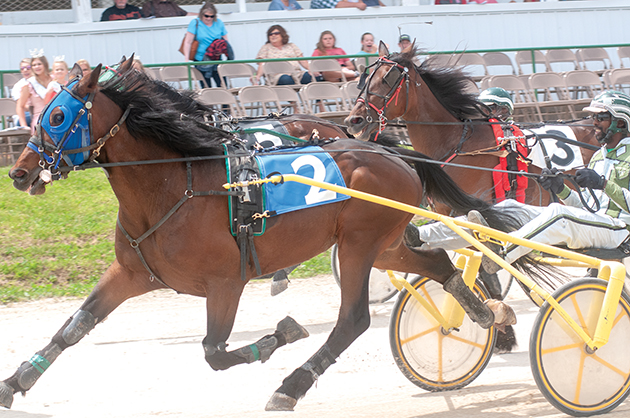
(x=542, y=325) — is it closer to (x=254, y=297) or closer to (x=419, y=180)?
(x=419, y=180)

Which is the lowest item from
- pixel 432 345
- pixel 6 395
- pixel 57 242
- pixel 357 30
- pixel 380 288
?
pixel 380 288

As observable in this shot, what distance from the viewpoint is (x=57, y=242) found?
743 cm

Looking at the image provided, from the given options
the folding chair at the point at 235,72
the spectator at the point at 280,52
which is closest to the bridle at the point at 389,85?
the folding chair at the point at 235,72

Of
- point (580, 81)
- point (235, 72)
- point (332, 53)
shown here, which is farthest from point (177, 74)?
point (580, 81)

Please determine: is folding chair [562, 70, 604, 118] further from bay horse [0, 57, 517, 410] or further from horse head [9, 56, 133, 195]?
horse head [9, 56, 133, 195]

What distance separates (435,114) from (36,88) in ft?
16.6

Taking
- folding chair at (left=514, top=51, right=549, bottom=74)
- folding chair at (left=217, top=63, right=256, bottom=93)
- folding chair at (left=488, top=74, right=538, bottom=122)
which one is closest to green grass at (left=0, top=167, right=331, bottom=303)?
folding chair at (left=217, top=63, right=256, bottom=93)

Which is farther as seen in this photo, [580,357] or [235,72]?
[235,72]

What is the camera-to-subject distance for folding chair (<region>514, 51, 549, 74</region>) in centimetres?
1197

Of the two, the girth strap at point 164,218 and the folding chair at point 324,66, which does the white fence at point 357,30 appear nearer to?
the folding chair at point 324,66

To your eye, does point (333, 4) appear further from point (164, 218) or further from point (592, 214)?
point (164, 218)

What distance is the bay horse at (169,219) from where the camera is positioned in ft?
11.2

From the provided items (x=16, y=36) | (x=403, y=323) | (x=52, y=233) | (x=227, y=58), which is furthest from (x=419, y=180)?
(x=16, y=36)

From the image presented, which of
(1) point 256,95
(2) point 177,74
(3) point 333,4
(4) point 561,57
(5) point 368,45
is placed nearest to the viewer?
(1) point 256,95
